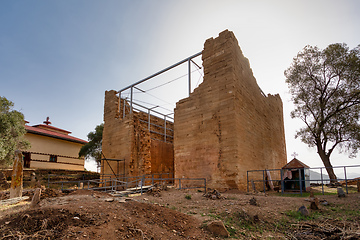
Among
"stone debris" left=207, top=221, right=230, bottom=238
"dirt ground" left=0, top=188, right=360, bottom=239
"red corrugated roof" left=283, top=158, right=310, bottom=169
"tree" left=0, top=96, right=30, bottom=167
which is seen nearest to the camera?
"dirt ground" left=0, top=188, right=360, bottom=239

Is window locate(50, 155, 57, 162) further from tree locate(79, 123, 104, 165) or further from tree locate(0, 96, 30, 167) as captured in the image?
tree locate(0, 96, 30, 167)

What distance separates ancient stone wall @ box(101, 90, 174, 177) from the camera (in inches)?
703

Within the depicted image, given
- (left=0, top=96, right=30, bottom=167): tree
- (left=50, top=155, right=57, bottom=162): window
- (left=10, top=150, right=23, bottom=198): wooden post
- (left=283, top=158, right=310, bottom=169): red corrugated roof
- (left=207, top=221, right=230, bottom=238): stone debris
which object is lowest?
(left=207, top=221, right=230, bottom=238): stone debris

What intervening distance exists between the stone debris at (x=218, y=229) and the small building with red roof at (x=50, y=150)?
72.2 feet

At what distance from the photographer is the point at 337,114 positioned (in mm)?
19078

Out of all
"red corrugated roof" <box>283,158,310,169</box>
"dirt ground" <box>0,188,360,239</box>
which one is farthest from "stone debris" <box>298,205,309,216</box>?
"red corrugated roof" <box>283,158,310,169</box>

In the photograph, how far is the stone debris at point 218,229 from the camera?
5988 mm

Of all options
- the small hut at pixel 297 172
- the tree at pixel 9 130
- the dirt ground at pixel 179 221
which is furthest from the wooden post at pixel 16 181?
the small hut at pixel 297 172

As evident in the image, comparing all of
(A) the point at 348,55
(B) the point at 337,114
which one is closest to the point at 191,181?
(B) the point at 337,114

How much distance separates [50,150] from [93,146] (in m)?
4.38

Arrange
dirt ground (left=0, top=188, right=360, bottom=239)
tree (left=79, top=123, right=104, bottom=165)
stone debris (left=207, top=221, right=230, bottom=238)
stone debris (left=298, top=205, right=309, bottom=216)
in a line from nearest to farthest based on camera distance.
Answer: dirt ground (left=0, top=188, right=360, bottom=239)
stone debris (left=207, top=221, right=230, bottom=238)
stone debris (left=298, top=205, right=309, bottom=216)
tree (left=79, top=123, right=104, bottom=165)

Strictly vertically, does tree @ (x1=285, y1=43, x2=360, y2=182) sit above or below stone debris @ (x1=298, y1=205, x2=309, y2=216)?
above

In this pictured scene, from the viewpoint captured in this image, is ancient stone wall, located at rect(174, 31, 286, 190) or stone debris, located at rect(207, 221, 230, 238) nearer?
stone debris, located at rect(207, 221, 230, 238)

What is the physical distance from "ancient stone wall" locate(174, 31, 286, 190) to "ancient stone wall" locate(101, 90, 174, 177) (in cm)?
423
